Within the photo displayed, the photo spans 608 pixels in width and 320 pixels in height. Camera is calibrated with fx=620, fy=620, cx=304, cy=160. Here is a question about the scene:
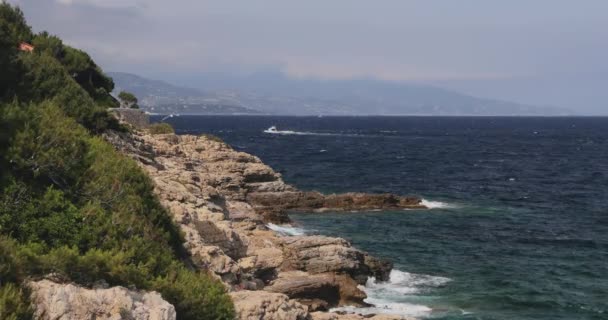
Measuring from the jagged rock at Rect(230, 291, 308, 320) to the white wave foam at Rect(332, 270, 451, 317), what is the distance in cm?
1099

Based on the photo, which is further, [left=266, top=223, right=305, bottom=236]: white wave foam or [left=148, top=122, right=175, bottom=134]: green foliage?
[left=148, top=122, right=175, bottom=134]: green foliage

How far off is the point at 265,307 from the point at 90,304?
458cm

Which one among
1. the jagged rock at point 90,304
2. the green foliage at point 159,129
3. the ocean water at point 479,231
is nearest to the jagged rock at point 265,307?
the jagged rock at point 90,304

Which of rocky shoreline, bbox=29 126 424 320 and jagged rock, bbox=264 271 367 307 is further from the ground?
rocky shoreline, bbox=29 126 424 320

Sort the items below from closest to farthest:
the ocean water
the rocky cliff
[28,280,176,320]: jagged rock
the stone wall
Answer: [28,280,176,320]: jagged rock, the rocky cliff, the ocean water, the stone wall

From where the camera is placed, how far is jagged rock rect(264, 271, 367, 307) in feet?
77.5

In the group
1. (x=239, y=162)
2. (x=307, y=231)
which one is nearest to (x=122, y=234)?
(x=307, y=231)

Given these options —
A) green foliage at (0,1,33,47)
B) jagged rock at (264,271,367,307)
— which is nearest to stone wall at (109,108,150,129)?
green foliage at (0,1,33,47)

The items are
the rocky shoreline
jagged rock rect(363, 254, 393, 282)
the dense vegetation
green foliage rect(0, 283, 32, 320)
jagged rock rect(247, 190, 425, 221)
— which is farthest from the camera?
jagged rock rect(247, 190, 425, 221)

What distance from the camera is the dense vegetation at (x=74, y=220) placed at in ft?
36.7

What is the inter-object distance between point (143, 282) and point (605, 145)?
149085 mm

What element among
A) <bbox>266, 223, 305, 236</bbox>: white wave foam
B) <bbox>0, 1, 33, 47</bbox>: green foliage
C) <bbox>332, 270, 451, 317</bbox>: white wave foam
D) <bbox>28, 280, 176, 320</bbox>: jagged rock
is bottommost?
<bbox>332, 270, 451, 317</bbox>: white wave foam

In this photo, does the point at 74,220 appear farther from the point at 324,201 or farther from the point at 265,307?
the point at 324,201

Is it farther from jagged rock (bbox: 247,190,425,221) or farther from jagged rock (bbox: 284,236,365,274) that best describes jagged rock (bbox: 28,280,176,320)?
jagged rock (bbox: 247,190,425,221)
